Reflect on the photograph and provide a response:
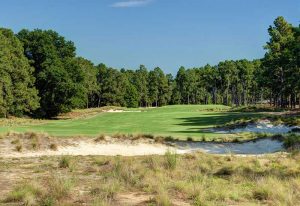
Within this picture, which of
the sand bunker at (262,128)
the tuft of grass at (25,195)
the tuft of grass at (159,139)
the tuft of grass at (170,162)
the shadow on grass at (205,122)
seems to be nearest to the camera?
the tuft of grass at (25,195)

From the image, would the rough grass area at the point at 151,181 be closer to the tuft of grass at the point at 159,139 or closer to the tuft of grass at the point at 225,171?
the tuft of grass at the point at 225,171

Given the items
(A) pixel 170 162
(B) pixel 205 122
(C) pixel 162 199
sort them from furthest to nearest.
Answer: (B) pixel 205 122 → (A) pixel 170 162 → (C) pixel 162 199

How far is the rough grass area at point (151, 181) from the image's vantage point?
9.91 metres

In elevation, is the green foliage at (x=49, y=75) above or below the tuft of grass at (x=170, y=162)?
above

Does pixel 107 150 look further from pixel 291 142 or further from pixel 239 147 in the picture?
pixel 291 142

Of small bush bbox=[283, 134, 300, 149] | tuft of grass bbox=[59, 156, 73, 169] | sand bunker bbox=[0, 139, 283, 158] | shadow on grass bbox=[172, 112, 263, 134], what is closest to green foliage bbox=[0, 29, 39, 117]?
shadow on grass bbox=[172, 112, 263, 134]

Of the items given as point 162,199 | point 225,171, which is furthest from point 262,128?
point 162,199

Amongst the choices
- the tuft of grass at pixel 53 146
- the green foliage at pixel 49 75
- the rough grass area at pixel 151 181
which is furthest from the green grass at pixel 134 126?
the green foliage at pixel 49 75

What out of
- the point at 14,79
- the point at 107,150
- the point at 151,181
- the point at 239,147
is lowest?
the point at 239,147

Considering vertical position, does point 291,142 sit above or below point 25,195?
below

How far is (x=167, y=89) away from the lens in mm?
134000

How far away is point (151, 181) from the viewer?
11.8 metres

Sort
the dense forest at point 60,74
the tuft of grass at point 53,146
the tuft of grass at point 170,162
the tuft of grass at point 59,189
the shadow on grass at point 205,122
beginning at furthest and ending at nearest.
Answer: the dense forest at point 60,74 → the shadow on grass at point 205,122 → the tuft of grass at point 53,146 → the tuft of grass at point 170,162 → the tuft of grass at point 59,189

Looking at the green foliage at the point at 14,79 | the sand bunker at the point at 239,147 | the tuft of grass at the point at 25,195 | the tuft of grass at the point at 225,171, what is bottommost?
the sand bunker at the point at 239,147
